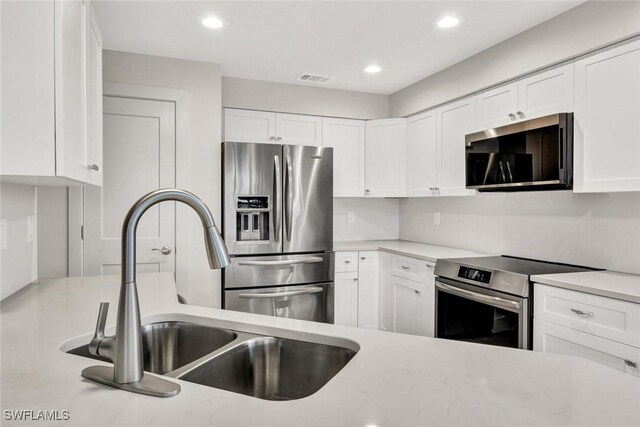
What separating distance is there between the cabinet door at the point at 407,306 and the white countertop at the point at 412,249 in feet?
0.81

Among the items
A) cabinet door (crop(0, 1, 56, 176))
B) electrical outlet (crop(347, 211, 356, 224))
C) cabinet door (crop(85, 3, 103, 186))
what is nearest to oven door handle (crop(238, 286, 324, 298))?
electrical outlet (crop(347, 211, 356, 224))

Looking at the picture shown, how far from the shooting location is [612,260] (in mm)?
2422

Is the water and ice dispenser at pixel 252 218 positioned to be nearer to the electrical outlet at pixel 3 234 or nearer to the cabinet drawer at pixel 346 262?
the cabinet drawer at pixel 346 262

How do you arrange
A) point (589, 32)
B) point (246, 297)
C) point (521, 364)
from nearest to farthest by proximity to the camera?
point (521, 364) < point (589, 32) < point (246, 297)

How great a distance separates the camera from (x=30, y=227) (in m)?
2.18

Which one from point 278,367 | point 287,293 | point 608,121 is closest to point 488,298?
point 608,121

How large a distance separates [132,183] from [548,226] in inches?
120

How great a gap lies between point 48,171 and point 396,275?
286cm

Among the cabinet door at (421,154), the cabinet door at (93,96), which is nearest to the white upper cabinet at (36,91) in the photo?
the cabinet door at (93,96)

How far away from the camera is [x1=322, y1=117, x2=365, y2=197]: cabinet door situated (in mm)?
4094

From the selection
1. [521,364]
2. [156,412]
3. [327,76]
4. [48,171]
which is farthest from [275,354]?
[327,76]

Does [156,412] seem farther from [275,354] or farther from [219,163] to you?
[219,163]

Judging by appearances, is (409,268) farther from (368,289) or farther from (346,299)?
(346,299)

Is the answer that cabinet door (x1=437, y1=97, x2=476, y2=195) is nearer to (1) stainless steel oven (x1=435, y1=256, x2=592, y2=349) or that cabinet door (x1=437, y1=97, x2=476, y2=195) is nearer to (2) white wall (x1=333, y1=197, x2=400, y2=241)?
(1) stainless steel oven (x1=435, y1=256, x2=592, y2=349)
